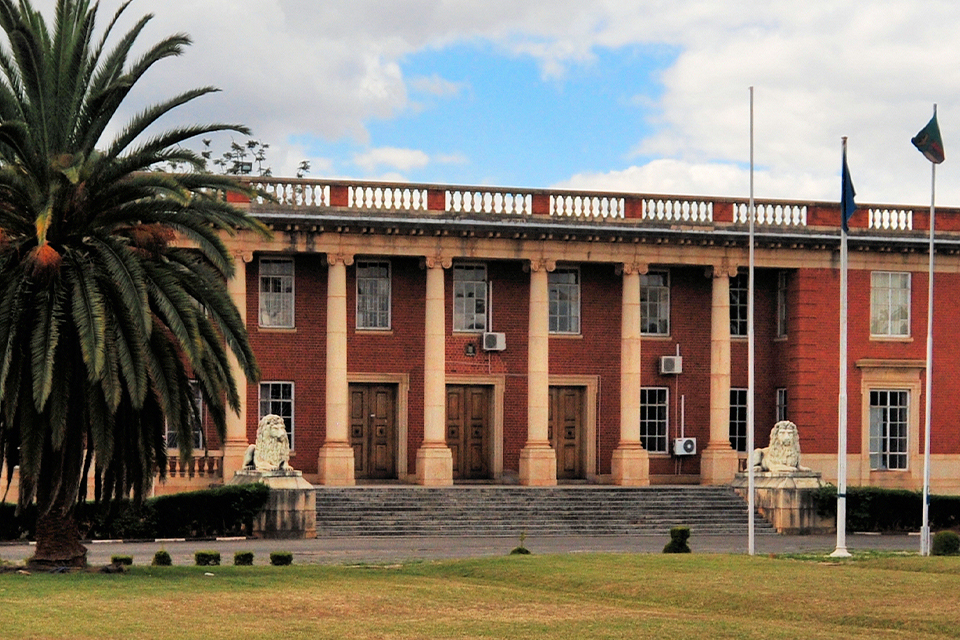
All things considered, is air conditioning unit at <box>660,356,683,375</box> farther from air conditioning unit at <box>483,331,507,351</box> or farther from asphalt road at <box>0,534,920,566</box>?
asphalt road at <box>0,534,920,566</box>

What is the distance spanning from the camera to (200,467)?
40500 mm

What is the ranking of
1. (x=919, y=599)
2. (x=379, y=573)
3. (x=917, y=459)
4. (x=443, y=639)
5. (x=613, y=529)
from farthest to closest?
(x=917, y=459) < (x=613, y=529) < (x=379, y=573) < (x=919, y=599) < (x=443, y=639)

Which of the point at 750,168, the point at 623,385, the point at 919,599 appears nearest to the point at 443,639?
the point at 919,599

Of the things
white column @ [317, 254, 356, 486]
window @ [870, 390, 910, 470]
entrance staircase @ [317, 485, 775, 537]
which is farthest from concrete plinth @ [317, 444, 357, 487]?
window @ [870, 390, 910, 470]

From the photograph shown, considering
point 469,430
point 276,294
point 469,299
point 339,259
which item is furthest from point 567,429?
point 276,294

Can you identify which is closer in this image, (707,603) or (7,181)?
(707,603)

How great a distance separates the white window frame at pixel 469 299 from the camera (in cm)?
4428

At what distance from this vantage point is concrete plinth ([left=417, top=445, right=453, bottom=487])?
41625 millimetres

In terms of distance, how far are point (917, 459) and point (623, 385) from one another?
27.9 feet

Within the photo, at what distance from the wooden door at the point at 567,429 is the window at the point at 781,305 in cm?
569

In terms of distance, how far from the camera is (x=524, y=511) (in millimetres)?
39219

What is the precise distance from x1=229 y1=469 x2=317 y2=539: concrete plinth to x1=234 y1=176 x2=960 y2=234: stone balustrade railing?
298 inches

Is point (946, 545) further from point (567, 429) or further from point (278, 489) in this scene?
point (567, 429)

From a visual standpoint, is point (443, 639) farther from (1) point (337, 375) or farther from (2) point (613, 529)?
(1) point (337, 375)
